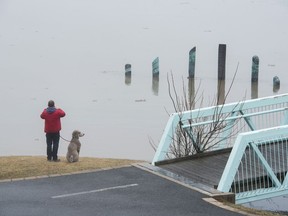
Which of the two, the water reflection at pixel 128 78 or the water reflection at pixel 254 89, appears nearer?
the water reflection at pixel 254 89

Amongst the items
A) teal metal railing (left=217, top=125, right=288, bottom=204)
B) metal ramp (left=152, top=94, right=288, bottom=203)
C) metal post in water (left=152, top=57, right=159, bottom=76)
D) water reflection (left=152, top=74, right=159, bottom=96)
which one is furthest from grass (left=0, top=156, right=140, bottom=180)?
metal post in water (left=152, top=57, right=159, bottom=76)

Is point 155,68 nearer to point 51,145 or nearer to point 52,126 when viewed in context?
point 51,145

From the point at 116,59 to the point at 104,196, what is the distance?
3155 centimetres

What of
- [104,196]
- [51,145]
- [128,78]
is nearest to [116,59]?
[128,78]

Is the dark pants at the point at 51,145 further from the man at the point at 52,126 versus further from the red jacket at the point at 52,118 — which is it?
the red jacket at the point at 52,118

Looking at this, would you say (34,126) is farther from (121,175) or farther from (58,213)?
(58,213)

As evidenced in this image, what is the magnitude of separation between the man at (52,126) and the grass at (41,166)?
0.79 feet

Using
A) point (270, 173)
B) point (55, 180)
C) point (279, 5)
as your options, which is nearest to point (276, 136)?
point (270, 173)

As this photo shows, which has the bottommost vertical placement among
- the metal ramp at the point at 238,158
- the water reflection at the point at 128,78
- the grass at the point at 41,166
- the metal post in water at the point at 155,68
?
the grass at the point at 41,166

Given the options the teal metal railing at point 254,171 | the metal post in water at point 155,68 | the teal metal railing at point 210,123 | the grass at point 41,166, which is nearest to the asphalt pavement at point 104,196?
the grass at point 41,166

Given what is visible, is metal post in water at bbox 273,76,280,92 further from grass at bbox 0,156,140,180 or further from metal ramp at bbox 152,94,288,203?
grass at bbox 0,156,140,180

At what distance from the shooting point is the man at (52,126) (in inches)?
628

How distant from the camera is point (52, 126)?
52.5ft

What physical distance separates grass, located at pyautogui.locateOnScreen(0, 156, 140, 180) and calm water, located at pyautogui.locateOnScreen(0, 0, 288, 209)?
6.47 m
